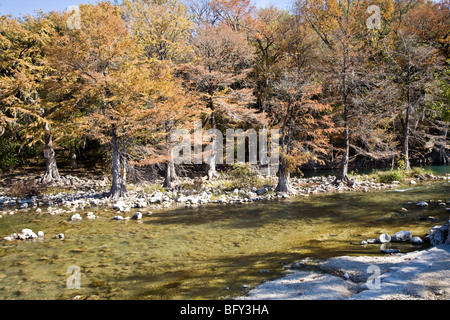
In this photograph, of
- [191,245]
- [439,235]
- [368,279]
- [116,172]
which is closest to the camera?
[368,279]

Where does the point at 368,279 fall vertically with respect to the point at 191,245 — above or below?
above

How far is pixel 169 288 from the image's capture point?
549 centimetres

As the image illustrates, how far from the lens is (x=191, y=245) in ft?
26.8

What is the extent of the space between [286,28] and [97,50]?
588 inches

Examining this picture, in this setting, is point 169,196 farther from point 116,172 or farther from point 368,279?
point 368,279

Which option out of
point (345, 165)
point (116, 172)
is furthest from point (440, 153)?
point (116, 172)

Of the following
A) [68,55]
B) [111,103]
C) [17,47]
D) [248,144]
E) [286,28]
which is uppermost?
[286,28]

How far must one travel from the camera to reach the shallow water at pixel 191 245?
18.6 feet

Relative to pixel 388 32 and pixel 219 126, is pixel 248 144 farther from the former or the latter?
pixel 388 32

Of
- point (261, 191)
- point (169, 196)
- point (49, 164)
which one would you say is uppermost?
point (49, 164)

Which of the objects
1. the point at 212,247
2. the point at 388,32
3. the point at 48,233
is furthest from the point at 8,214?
the point at 388,32

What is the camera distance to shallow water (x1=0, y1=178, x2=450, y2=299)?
224 inches

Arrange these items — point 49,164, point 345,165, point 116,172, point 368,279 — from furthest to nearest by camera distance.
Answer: point 49,164
point 345,165
point 116,172
point 368,279

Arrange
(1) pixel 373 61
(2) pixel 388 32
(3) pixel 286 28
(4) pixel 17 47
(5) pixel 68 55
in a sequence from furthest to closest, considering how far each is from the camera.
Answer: (2) pixel 388 32 < (1) pixel 373 61 < (3) pixel 286 28 < (4) pixel 17 47 < (5) pixel 68 55
